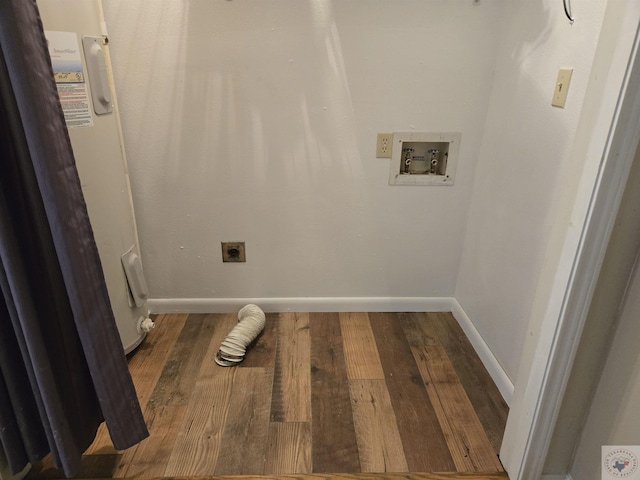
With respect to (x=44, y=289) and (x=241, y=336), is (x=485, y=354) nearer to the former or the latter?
(x=241, y=336)

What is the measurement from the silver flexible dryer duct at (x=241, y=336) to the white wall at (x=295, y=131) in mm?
167

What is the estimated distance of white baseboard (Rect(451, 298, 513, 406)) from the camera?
62.6 inches

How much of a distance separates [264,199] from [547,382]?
4.38ft

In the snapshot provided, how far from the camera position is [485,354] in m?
1.77

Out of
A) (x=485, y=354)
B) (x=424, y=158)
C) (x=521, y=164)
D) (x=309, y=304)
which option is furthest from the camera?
(x=309, y=304)

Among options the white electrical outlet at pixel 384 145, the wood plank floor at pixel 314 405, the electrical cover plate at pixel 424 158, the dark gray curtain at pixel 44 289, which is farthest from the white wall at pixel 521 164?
the dark gray curtain at pixel 44 289

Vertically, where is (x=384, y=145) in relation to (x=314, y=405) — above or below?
above

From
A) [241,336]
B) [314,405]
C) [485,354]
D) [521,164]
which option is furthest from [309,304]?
[521,164]

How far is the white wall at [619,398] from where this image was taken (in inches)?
38.8

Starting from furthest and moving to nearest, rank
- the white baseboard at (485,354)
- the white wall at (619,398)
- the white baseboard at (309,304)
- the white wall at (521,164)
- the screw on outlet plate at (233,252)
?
the white baseboard at (309,304) < the screw on outlet plate at (233,252) < the white baseboard at (485,354) < the white wall at (521,164) < the white wall at (619,398)

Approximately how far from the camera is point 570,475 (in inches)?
48.2

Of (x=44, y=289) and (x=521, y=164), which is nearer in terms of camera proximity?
(x=44, y=289)

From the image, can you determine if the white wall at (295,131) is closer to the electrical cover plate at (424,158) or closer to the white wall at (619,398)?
the electrical cover plate at (424,158)

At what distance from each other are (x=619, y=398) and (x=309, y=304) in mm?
1370
